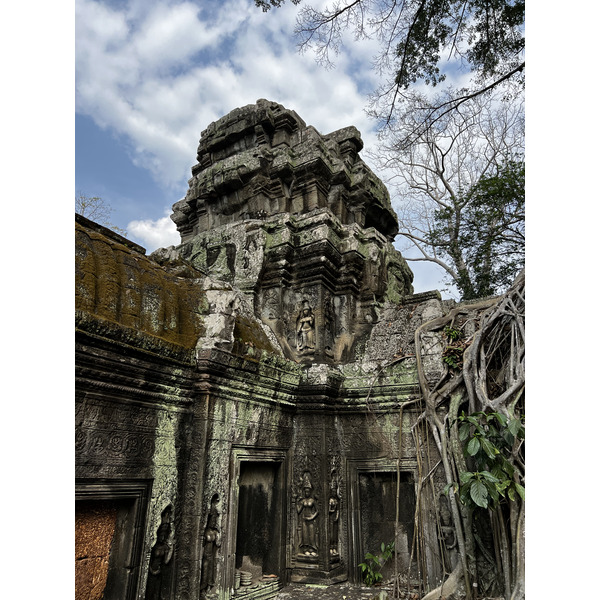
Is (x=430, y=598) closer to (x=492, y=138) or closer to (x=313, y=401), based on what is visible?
(x=313, y=401)

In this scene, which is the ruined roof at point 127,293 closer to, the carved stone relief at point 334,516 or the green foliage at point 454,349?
the carved stone relief at point 334,516

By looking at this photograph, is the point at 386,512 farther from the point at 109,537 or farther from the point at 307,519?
the point at 109,537

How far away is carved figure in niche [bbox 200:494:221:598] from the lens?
3391mm

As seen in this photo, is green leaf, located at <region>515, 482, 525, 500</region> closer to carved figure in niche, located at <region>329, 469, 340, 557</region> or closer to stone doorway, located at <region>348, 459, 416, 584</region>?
stone doorway, located at <region>348, 459, 416, 584</region>

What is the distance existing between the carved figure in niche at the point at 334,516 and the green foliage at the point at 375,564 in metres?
0.30

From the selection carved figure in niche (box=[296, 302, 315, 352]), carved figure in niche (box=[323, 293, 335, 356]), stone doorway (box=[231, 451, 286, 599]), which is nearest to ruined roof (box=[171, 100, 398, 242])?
carved figure in niche (box=[323, 293, 335, 356])

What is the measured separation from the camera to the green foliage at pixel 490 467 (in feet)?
10.00

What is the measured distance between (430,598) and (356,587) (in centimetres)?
99

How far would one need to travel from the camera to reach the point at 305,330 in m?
5.35

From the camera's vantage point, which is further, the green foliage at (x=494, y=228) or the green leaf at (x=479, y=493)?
the green foliage at (x=494, y=228)

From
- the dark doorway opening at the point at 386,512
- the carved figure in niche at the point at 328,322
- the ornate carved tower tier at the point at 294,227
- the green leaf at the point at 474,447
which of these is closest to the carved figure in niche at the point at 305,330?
the ornate carved tower tier at the point at 294,227

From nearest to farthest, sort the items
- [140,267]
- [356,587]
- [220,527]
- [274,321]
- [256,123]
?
[220,527] → [140,267] → [356,587] → [274,321] → [256,123]

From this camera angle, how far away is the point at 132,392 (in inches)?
122

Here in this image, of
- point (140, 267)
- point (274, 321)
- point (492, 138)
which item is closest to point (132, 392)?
point (140, 267)
